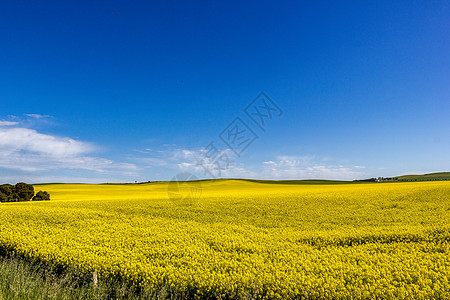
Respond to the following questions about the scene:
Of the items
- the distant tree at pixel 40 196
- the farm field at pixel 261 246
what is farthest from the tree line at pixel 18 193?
the farm field at pixel 261 246

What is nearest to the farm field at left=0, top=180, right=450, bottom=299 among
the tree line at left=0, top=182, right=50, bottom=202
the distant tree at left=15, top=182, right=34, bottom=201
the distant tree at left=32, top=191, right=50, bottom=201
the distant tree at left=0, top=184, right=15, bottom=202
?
the distant tree at left=32, top=191, right=50, bottom=201

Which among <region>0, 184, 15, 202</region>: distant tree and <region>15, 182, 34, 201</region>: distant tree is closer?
<region>0, 184, 15, 202</region>: distant tree

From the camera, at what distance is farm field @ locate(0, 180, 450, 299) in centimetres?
637

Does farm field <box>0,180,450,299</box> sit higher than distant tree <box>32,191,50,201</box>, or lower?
lower

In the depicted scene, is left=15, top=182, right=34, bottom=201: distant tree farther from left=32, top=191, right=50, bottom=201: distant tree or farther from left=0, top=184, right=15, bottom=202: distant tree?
left=32, top=191, right=50, bottom=201: distant tree

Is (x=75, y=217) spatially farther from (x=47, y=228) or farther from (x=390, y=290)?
(x=390, y=290)

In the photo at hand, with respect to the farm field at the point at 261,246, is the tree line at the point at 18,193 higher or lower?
higher

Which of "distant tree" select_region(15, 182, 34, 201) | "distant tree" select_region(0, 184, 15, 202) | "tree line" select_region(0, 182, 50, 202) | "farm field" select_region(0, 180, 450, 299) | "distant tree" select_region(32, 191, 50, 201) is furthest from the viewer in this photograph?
"distant tree" select_region(15, 182, 34, 201)

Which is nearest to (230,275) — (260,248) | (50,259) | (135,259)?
(260,248)

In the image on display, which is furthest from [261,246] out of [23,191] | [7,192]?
[7,192]

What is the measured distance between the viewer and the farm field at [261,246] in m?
6.37

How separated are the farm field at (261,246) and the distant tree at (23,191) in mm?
26453

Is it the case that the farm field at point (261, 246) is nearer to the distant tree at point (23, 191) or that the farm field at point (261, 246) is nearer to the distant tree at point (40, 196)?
the distant tree at point (40, 196)

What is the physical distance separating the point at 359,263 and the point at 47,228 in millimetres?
15010
